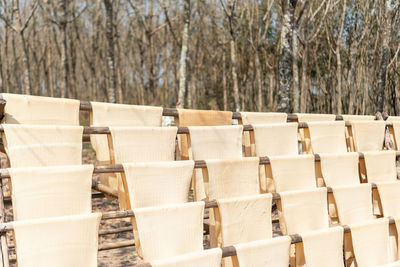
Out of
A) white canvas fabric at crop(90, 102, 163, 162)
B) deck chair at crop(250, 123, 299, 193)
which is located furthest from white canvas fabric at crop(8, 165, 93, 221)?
deck chair at crop(250, 123, 299, 193)

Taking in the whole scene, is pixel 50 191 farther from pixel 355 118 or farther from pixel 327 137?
pixel 355 118

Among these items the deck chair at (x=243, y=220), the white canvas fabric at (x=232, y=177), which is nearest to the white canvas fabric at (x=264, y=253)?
the deck chair at (x=243, y=220)

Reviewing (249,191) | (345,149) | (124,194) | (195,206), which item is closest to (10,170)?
(124,194)

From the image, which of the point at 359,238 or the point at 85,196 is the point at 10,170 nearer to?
the point at 85,196

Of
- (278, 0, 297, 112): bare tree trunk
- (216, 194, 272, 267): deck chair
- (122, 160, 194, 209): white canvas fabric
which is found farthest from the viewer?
(278, 0, 297, 112): bare tree trunk

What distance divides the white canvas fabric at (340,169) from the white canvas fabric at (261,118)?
0.29 meters

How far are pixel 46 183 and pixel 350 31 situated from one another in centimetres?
820

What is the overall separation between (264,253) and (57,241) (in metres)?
0.81

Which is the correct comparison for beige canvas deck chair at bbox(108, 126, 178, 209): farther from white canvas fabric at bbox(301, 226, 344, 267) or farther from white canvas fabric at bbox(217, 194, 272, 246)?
white canvas fabric at bbox(301, 226, 344, 267)

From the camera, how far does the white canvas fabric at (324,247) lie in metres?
1.86

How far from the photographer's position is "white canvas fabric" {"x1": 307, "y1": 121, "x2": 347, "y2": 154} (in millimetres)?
2262

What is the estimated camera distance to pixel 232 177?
1.87 metres

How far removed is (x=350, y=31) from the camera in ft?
27.9

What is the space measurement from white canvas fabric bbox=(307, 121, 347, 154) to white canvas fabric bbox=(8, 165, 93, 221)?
1.25 meters
